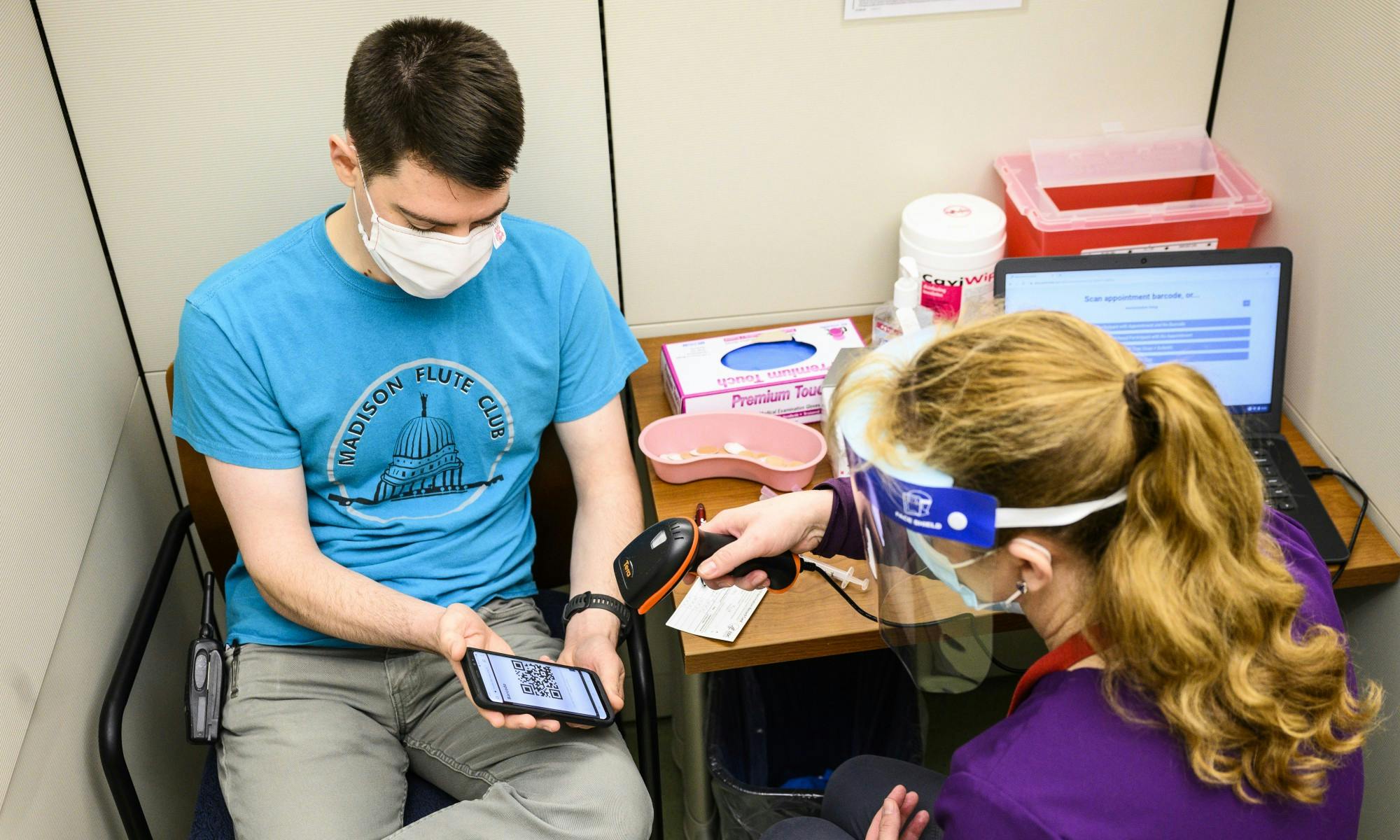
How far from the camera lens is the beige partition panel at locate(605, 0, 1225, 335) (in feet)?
5.59

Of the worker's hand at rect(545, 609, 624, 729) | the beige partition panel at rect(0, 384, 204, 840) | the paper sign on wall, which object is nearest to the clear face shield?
the worker's hand at rect(545, 609, 624, 729)

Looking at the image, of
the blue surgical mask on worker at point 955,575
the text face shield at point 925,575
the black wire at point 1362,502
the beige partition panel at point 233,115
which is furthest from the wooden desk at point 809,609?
the beige partition panel at point 233,115

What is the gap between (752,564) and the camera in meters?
1.36

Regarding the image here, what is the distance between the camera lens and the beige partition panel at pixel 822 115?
171 centimetres

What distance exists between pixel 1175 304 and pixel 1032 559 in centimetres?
83

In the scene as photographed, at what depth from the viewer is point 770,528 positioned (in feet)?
4.44

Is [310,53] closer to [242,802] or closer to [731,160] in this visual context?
[731,160]

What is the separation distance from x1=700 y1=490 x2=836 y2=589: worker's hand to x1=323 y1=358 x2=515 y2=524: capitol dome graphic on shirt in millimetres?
378

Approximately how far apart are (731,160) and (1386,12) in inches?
36.6

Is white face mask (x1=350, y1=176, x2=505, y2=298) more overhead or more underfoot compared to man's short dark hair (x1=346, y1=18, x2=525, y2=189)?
more underfoot

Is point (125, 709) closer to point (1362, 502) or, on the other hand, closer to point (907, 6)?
point (907, 6)

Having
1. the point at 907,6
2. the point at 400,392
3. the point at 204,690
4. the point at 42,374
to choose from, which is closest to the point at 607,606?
the point at 400,392

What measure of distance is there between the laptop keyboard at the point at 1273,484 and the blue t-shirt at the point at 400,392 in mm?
934

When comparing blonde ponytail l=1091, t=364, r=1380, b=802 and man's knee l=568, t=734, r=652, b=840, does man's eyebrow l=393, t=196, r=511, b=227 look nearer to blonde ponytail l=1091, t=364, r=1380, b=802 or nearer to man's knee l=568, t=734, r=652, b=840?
man's knee l=568, t=734, r=652, b=840
